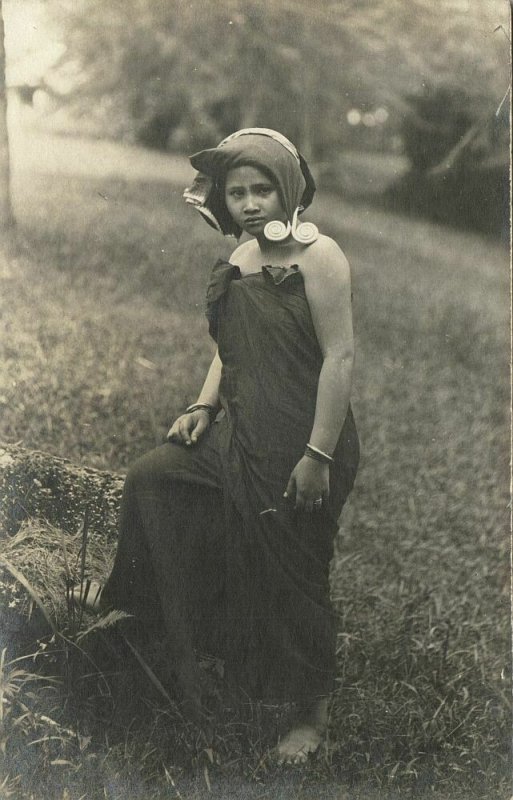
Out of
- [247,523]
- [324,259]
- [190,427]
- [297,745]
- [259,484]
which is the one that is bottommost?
[297,745]

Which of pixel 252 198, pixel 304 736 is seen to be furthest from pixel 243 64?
pixel 304 736

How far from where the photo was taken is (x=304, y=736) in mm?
3713

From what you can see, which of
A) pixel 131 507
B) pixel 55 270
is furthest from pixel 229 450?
pixel 55 270

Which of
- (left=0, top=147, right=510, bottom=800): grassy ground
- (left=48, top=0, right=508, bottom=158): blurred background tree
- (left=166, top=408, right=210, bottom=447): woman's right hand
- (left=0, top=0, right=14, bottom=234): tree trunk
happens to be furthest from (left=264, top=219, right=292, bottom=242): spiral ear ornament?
(left=0, top=0, right=14, bottom=234): tree trunk

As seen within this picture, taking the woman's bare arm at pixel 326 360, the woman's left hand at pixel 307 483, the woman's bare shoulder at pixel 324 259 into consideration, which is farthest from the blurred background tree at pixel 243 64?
the woman's left hand at pixel 307 483

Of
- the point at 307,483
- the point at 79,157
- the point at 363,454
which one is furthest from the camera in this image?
the point at 363,454

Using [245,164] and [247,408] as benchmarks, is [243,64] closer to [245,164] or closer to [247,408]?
[245,164]

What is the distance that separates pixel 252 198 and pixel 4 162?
1.02 m

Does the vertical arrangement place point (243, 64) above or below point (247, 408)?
above

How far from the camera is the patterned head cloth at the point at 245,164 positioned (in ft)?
12.0

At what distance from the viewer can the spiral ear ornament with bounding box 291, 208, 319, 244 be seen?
12.2 ft

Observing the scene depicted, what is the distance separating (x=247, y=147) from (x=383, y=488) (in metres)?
1.50

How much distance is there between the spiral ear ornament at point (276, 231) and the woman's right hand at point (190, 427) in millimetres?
732

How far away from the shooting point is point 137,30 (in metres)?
3.78
